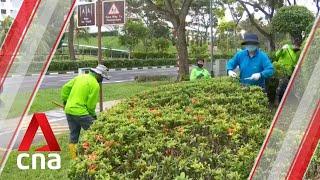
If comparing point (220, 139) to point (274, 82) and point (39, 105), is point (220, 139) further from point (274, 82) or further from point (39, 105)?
point (39, 105)

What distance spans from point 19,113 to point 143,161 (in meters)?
0.83

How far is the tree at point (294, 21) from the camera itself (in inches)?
367

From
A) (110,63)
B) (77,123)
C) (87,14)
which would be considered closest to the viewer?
(77,123)

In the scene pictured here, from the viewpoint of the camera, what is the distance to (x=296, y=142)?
2.40 m

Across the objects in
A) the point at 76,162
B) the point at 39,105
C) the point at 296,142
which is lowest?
the point at 39,105

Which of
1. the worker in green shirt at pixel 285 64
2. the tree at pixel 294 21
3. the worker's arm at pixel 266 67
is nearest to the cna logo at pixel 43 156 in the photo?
the worker's arm at pixel 266 67

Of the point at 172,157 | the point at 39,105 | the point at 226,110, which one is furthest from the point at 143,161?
the point at 39,105

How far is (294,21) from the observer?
957 cm

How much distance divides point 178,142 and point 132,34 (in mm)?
37863

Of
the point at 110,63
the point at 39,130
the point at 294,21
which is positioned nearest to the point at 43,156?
the point at 39,130

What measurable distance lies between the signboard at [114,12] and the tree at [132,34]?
107 feet

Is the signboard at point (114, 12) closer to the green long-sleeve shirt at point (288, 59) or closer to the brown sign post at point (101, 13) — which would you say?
the brown sign post at point (101, 13)

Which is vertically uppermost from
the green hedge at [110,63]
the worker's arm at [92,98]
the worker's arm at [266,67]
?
the worker's arm at [266,67]

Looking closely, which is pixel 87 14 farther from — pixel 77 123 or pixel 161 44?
pixel 161 44
